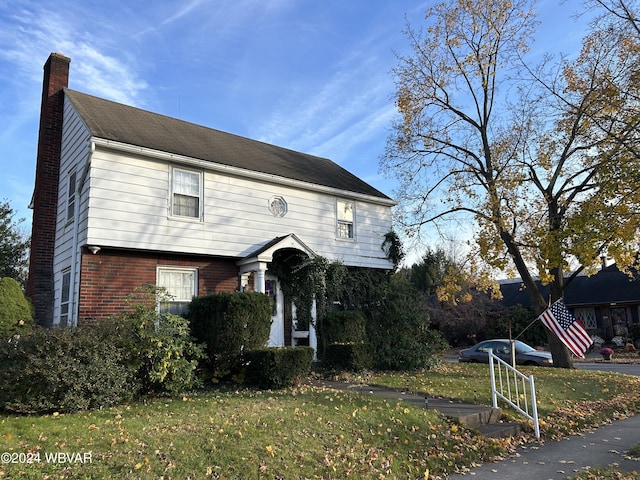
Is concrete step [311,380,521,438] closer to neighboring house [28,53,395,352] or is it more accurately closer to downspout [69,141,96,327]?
neighboring house [28,53,395,352]

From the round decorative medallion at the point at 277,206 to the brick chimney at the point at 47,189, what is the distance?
20.3ft

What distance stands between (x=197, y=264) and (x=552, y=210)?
38.8ft

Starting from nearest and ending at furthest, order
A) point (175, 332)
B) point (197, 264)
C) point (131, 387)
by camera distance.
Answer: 1. point (131, 387)
2. point (175, 332)
3. point (197, 264)

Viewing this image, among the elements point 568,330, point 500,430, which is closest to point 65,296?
point 500,430

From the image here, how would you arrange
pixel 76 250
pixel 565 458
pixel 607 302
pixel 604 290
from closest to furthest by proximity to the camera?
pixel 565 458 < pixel 76 250 < pixel 607 302 < pixel 604 290

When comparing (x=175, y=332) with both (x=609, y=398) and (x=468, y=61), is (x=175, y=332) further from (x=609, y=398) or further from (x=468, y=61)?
(x=468, y=61)

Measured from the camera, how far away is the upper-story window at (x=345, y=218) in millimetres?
16141

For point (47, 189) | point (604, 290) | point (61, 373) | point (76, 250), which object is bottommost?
point (61, 373)

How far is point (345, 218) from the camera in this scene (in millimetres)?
16312

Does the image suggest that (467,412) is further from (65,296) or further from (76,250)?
(65,296)

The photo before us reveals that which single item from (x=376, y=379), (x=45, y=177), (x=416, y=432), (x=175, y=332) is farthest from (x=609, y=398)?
(x=45, y=177)

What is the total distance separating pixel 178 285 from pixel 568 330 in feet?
31.2

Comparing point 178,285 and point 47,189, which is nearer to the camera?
point 178,285

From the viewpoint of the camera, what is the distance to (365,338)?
46.1 ft
